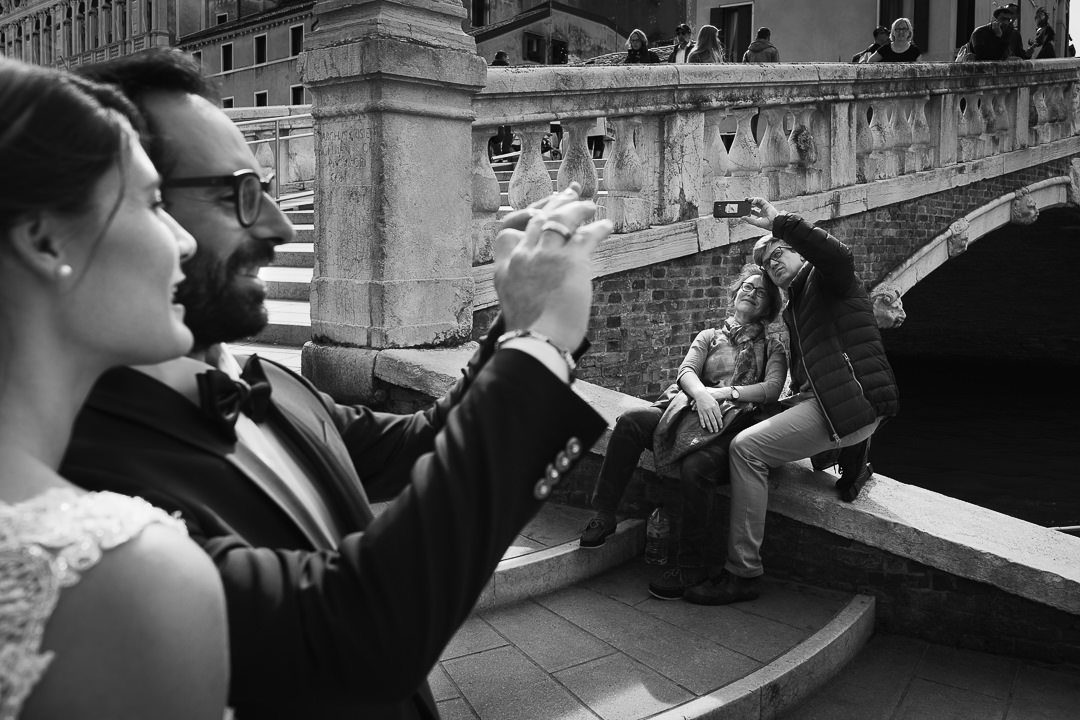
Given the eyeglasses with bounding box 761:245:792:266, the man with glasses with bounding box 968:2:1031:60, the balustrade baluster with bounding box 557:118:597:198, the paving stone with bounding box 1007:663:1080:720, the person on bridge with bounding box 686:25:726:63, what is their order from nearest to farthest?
the paving stone with bounding box 1007:663:1080:720 → the eyeglasses with bounding box 761:245:792:266 → the balustrade baluster with bounding box 557:118:597:198 → the person on bridge with bounding box 686:25:726:63 → the man with glasses with bounding box 968:2:1031:60

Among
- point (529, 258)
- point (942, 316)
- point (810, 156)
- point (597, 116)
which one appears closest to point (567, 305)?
point (529, 258)

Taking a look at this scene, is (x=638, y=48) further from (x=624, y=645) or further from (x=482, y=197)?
(x=624, y=645)

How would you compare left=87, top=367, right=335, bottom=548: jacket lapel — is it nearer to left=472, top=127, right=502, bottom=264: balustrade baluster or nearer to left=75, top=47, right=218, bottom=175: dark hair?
left=75, top=47, right=218, bottom=175: dark hair

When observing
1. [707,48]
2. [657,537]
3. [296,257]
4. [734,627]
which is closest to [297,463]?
[734,627]

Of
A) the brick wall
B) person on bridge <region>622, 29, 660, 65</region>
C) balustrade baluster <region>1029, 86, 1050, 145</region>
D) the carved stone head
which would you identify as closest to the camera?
the carved stone head

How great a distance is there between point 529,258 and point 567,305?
0.07m

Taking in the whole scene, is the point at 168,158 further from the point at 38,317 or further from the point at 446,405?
the point at 446,405

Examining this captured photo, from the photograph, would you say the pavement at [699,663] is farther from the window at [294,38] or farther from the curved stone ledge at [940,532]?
the window at [294,38]

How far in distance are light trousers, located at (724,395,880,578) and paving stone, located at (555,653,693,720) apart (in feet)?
2.81

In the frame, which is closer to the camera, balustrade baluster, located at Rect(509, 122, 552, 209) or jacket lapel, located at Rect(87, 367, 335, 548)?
jacket lapel, located at Rect(87, 367, 335, 548)

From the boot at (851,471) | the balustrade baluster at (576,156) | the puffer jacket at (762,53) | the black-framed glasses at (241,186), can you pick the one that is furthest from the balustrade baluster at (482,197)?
the puffer jacket at (762,53)

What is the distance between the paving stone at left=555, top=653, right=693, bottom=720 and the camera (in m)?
3.17

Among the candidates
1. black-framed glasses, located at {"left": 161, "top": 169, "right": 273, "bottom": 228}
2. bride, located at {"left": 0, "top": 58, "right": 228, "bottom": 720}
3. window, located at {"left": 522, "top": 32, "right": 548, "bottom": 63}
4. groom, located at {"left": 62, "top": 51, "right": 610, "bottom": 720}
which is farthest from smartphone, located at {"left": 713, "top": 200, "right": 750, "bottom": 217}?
window, located at {"left": 522, "top": 32, "right": 548, "bottom": 63}

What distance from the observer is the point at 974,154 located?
1090 centimetres
